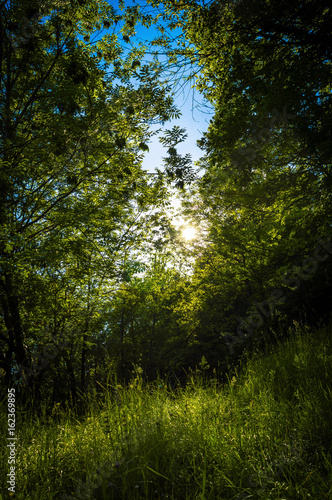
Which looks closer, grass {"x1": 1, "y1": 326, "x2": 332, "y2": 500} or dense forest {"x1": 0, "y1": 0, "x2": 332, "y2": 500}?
grass {"x1": 1, "y1": 326, "x2": 332, "y2": 500}

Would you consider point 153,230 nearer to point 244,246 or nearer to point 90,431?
point 244,246

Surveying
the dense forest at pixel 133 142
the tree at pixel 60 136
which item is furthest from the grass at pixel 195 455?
the tree at pixel 60 136

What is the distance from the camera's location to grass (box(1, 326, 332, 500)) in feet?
5.18

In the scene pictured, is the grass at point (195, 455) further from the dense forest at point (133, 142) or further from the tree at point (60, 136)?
the tree at point (60, 136)

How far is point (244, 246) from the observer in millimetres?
7262

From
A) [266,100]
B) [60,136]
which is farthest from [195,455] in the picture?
[60,136]

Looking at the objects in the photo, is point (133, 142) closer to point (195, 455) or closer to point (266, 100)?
point (266, 100)

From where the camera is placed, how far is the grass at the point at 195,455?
158 centimetres

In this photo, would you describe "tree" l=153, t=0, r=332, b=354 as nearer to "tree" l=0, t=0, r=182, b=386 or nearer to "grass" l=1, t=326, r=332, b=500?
"tree" l=0, t=0, r=182, b=386

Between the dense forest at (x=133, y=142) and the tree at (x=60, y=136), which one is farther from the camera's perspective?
the tree at (x=60, y=136)

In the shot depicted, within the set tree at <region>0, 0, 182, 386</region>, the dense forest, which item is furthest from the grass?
tree at <region>0, 0, 182, 386</region>

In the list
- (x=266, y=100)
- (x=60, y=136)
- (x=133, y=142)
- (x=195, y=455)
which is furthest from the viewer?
(x=133, y=142)

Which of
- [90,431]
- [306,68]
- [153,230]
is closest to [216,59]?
[306,68]

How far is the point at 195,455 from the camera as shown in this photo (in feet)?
6.07
